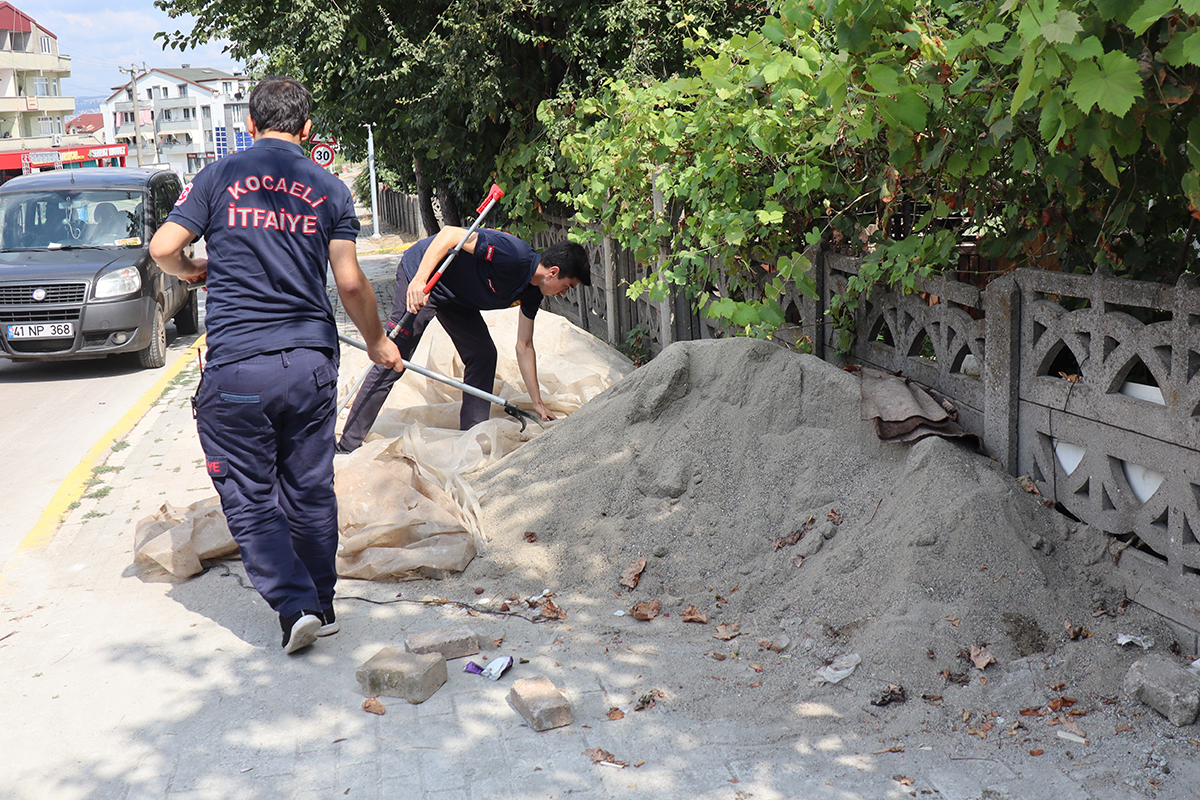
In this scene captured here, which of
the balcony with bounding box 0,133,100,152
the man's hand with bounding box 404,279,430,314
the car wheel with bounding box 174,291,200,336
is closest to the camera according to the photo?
the man's hand with bounding box 404,279,430,314

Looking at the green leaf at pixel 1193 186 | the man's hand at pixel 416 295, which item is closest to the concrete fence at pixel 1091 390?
the green leaf at pixel 1193 186

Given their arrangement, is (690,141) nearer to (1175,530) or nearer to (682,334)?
(682,334)

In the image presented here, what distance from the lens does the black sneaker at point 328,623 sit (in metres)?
4.08

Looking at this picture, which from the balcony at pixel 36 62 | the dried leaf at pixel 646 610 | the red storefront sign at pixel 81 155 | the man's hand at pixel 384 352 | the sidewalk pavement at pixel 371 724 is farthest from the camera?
the balcony at pixel 36 62

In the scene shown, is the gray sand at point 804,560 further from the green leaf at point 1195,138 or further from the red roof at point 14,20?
the red roof at point 14,20

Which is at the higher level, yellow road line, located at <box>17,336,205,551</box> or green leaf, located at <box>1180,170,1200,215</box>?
green leaf, located at <box>1180,170,1200,215</box>

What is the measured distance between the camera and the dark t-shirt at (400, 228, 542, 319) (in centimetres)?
632

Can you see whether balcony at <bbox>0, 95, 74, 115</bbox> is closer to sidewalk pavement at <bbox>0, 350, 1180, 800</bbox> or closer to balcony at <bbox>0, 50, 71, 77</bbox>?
balcony at <bbox>0, 50, 71, 77</bbox>

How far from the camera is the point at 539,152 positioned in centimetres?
1066

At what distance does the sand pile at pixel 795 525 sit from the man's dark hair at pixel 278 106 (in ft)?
7.19

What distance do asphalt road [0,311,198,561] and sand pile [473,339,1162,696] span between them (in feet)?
10.4

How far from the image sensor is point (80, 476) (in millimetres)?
6906

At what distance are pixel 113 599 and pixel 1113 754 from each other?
4.15 meters

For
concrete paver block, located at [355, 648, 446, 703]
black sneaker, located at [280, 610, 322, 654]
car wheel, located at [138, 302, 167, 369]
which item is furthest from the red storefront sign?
concrete paver block, located at [355, 648, 446, 703]
